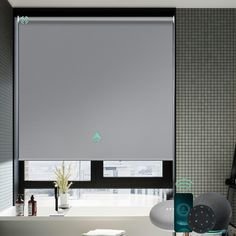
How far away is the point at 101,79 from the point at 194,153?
95cm

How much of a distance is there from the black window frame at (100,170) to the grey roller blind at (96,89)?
6 cm

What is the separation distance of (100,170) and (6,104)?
0.94 metres

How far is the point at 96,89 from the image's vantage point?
4367mm

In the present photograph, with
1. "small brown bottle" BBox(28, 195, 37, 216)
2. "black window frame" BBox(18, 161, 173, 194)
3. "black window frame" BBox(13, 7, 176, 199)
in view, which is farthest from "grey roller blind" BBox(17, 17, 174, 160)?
"small brown bottle" BBox(28, 195, 37, 216)

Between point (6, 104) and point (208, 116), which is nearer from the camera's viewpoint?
point (6, 104)

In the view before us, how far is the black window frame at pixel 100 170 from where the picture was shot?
14.3 ft

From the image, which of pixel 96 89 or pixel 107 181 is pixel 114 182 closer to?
pixel 107 181

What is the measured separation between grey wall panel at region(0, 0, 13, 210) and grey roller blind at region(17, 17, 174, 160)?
131 millimetres

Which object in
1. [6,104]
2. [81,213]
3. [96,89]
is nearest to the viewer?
[6,104]

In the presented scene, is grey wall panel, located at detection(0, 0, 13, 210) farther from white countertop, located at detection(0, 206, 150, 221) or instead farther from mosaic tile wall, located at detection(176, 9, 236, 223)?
mosaic tile wall, located at detection(176, 9, 236, 223)

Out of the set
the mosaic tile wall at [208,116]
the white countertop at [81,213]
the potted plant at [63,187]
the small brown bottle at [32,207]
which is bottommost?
the white countertop at [81,213]

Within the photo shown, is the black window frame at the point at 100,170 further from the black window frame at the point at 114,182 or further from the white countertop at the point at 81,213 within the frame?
the white countertop at the point at 81,213

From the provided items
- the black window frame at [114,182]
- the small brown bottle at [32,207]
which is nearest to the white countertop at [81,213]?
the small brown bottle at [32,207]

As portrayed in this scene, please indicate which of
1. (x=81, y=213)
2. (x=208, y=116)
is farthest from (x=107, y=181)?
(x=208, y=116)
